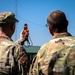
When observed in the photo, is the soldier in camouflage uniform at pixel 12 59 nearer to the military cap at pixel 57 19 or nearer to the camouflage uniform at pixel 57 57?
the camouflage uniform at pixel 57 57

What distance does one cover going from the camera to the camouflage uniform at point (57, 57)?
562 centimetres

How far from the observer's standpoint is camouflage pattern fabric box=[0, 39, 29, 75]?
20.5 ft

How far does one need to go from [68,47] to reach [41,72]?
55 centimetres

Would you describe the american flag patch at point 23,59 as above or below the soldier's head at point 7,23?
below

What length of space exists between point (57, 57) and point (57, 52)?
7cm

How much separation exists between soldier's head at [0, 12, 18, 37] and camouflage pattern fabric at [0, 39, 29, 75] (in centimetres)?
26

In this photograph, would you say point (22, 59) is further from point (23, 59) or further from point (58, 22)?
point (58, 22)

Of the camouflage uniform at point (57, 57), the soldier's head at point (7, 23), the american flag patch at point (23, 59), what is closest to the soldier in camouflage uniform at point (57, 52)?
the camouflage uniform at point (57, 57)

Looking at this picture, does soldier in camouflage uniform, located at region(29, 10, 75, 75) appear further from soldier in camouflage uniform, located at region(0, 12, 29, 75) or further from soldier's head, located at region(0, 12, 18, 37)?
soldier's head, located at region(0, 12, 18, 37)

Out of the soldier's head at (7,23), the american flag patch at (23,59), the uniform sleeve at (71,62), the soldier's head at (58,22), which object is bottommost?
the uniform sleeve at (71,62)

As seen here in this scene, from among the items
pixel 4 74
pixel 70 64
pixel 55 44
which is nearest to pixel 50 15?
pixel 55 44

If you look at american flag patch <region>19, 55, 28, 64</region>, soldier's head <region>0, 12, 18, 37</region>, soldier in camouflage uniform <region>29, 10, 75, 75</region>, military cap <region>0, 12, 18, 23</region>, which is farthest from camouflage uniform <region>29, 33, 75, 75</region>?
military cap <region>0, 12, 18, 23</region>

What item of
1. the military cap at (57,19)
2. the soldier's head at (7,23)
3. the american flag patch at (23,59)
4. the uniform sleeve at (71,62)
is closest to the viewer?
the uniform sleeve at (71,62)

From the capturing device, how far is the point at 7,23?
6.57 m
